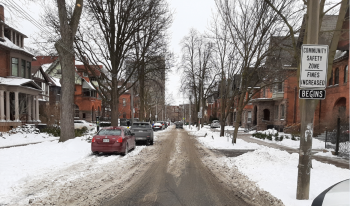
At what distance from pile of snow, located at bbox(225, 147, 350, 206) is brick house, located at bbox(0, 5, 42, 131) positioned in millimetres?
22762

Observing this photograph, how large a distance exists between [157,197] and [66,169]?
14.8 ft

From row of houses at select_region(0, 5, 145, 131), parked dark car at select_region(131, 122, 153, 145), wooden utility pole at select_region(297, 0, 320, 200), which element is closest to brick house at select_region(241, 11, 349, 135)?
wooden utility pole at select_region(297, 0, 320, 200)

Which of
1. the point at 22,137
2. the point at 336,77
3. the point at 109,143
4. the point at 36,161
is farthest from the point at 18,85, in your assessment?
the point at 336,77

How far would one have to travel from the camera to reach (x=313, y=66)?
5.48m

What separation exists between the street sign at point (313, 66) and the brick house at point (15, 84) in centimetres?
2576

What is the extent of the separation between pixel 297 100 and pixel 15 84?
100.0 feet

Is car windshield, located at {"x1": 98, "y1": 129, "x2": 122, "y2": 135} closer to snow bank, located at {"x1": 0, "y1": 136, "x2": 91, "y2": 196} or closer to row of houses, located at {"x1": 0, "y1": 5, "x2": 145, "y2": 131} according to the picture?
snow bank, located at {"x1": 0, "y1": 136, "x2": 91, "y2": 196}

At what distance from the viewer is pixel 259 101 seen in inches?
1513

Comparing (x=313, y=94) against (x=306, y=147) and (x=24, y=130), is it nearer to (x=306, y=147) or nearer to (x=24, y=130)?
(x=306, y=147)

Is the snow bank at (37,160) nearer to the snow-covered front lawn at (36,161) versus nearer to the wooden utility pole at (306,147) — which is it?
the snow-covered front lawn at (36,161)

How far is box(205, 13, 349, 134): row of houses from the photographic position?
762 inches

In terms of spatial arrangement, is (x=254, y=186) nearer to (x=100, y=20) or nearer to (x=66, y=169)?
(x=66, y=169)

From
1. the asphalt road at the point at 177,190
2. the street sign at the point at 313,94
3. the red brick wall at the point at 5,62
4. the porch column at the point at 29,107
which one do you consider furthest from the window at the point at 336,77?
the red brick wall at the point at 5,62

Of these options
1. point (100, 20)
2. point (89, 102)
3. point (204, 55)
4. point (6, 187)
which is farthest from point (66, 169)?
point (89, 102)
